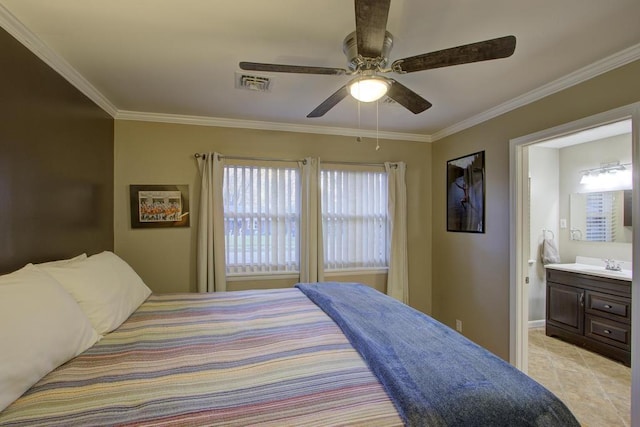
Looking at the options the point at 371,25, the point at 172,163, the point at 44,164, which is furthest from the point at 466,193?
the point at 44,164

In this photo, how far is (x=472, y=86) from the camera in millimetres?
2299

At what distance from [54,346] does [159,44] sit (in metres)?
1.64

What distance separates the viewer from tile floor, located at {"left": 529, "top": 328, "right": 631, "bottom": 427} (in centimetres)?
223

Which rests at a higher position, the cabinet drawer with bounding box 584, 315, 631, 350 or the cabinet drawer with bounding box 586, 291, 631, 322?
the cabinet drawer with bounding box 586, 291, 631, 322

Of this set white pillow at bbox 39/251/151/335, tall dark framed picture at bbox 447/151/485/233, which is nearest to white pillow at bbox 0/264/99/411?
white pillow at bbox 39/251/151/335

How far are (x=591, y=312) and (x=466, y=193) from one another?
6.13 ft

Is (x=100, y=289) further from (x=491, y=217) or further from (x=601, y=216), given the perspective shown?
(x=601, y=216)

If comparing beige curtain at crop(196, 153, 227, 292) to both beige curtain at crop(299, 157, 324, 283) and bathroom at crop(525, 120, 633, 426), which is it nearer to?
beige curtain at crop(299, 157, 324, 283)

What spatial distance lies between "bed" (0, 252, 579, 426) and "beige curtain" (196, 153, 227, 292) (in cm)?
117

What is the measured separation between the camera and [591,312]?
126 inches

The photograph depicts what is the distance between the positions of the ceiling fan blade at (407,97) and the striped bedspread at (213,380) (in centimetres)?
138

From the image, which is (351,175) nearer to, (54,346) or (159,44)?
(159,44)

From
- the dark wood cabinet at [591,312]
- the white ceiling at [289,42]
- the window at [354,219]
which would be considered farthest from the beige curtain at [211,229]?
the dark wood cabinet at [591,312]

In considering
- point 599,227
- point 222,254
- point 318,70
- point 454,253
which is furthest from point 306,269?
point 599,227
